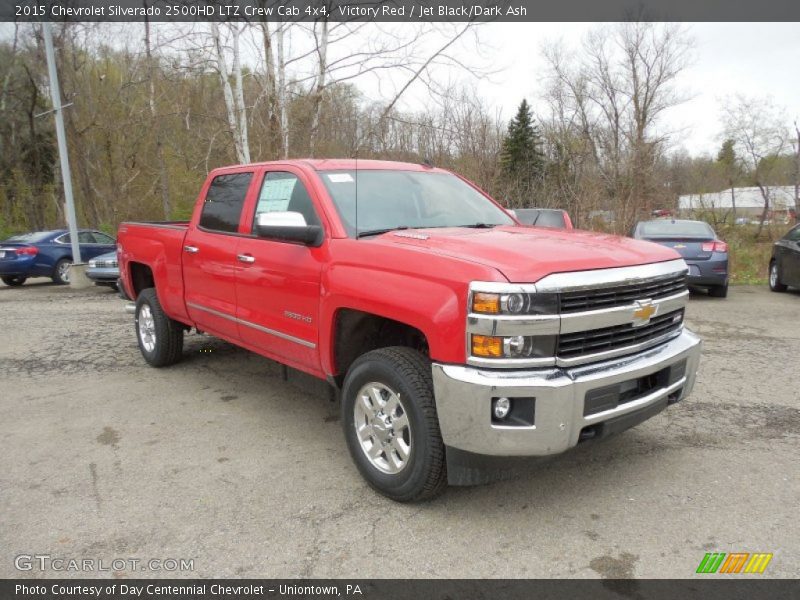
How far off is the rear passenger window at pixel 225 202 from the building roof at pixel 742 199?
21780mm

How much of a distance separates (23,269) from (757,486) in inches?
622

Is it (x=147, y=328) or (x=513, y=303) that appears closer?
(x=513, y=303)

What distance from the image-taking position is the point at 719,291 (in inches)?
424

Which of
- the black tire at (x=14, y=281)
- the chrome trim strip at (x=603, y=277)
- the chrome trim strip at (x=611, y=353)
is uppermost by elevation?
the chrome trim strip at (x=603, y=277)

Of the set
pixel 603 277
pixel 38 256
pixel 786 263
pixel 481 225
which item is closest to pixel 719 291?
pixel 786 263

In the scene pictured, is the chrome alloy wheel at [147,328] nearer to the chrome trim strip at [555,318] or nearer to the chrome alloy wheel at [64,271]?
the chrome trim strip at [555,318]

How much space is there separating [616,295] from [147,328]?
497cm

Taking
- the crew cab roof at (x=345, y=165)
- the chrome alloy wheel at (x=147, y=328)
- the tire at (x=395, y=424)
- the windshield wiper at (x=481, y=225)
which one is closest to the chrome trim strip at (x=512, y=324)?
the tire at (x=395, y=424)

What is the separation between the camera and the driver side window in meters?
3.94

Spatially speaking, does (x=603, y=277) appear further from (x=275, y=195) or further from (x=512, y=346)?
(x=275, y=195)

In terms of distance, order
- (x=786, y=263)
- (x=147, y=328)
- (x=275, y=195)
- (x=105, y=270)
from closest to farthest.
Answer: (x=275, y=195) → (x=147, y=328) → (x=786, y=263) → (x=105, y=270)

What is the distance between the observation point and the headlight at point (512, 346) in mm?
2750

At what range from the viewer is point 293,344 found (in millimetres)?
3965
